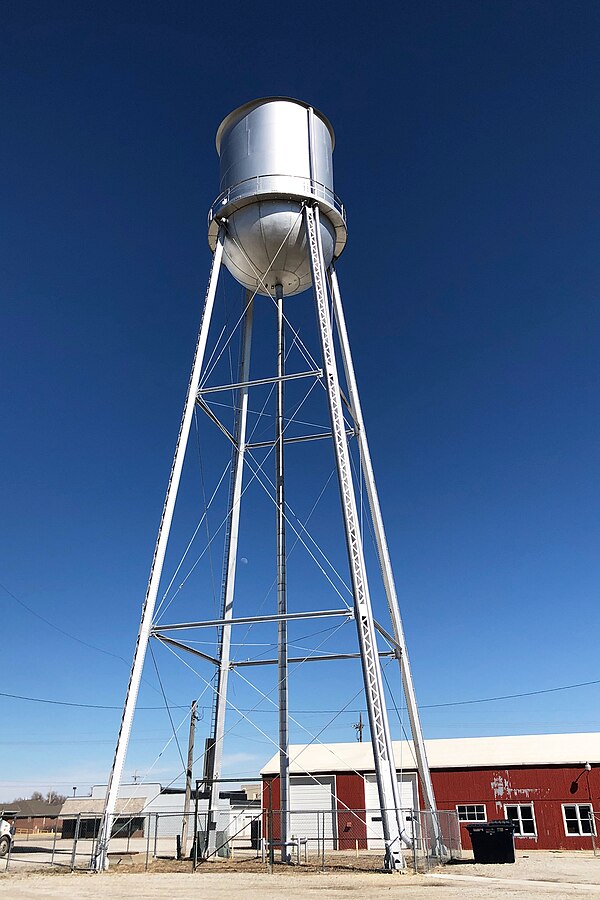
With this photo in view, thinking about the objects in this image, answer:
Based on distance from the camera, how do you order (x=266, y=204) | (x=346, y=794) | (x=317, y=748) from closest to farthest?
(x=266, y=204) → (x=346, y=794) → (x=317, y=748)

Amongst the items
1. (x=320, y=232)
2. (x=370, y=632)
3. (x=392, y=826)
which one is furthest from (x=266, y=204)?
(x=392, y=826)

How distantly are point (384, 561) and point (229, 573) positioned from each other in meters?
3.65

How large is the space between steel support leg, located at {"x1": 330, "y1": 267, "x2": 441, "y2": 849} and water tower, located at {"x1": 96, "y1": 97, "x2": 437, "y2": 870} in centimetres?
2

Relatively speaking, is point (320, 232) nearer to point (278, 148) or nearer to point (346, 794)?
point (278, 148)

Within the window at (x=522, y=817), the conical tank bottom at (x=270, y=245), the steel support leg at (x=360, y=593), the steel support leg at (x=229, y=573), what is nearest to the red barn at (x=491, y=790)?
the window at (x=522, y=817)

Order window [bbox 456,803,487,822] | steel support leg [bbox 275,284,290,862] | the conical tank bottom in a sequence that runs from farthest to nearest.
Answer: window [bbox 456,803,487,822], the conical tank bottom, steel support leg [bbox 275,284,290,862]

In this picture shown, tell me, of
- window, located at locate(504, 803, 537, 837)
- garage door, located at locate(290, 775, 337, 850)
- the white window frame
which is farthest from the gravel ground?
garage door, located at locate(290, 775, 337, 850)

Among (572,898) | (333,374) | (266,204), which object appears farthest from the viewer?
(266,204)

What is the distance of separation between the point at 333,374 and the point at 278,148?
19.5ft

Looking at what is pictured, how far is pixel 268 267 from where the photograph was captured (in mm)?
18312

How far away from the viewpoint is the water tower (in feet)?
50.0

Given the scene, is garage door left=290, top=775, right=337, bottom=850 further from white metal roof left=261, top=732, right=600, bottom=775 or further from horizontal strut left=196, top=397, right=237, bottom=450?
horizontal strut left=196, top=397, right=237, bottom=450

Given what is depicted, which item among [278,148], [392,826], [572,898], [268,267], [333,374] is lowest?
[572,898]

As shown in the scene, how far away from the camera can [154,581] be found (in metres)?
14.7
